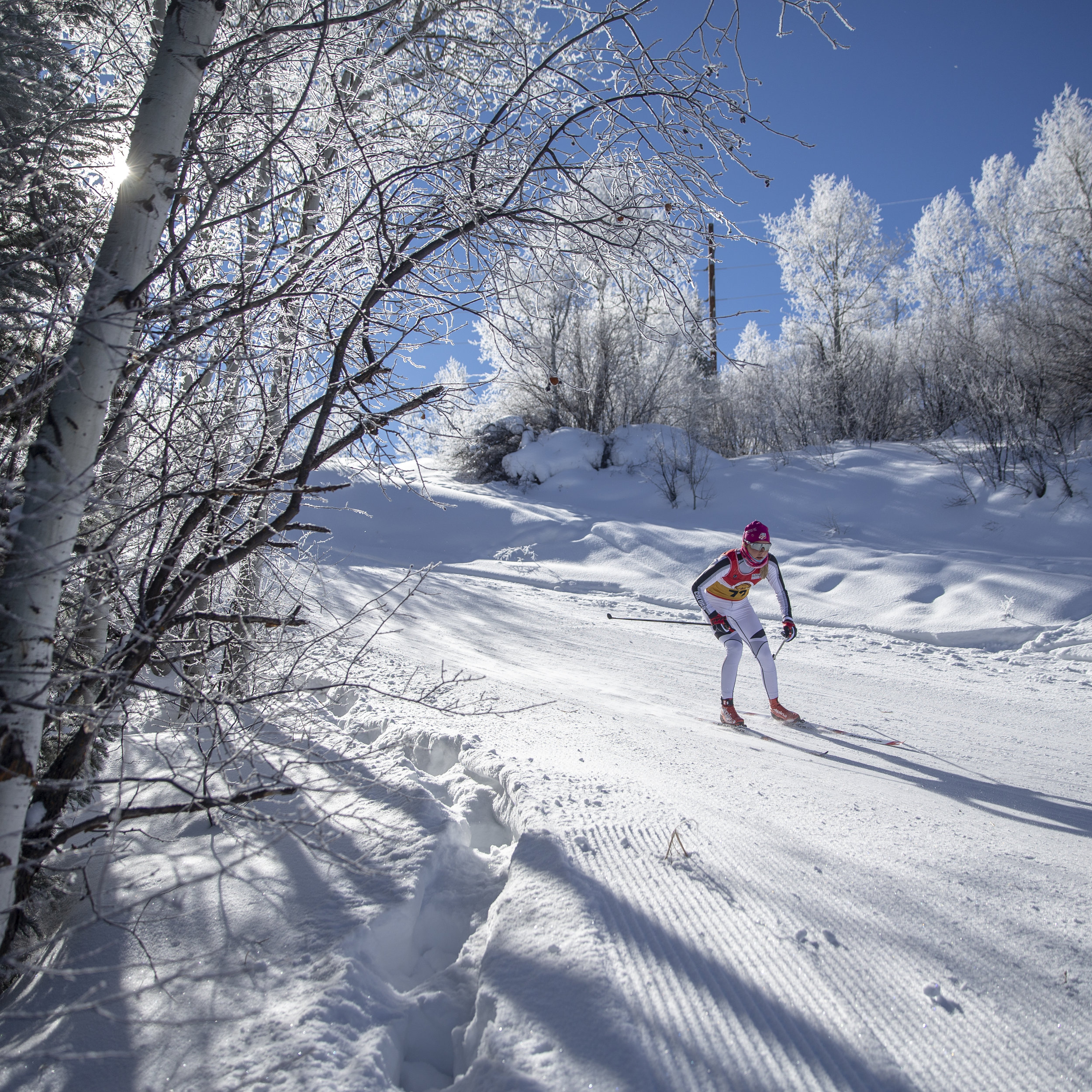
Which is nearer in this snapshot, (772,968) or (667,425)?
(772,968)

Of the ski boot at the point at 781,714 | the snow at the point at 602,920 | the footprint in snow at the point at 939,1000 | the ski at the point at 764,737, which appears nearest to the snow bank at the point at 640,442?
the ski boot at the point at 781,714

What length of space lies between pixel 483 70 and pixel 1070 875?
148 inches

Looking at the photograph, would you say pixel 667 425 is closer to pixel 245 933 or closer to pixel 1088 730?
pixel 1088 730

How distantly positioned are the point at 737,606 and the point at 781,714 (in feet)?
3.29

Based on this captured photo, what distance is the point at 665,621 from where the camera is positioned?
28.9 ft

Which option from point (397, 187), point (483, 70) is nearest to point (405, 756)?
point (397, 187)

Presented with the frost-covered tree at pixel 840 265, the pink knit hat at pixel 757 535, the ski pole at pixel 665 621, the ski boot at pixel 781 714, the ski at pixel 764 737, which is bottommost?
the ski at pixel 764 737

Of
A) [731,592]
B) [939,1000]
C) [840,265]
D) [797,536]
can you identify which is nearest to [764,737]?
[731,592]

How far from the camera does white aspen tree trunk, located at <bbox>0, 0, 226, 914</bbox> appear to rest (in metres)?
1.66

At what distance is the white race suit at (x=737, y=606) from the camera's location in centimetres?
580

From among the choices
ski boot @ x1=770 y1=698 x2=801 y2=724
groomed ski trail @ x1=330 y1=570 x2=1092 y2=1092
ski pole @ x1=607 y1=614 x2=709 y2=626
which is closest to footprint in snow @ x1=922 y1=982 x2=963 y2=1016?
groomed ski trail @ x1=330 y1=570 x2=1092 y2=1092

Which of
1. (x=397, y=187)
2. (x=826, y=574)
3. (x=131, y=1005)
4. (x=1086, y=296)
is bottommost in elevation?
(x=131, y=1005)

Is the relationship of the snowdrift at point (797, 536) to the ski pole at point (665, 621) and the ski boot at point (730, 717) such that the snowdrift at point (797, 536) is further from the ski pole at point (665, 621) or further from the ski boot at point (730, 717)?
the ski boot at point (730, 717)

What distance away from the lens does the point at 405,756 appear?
12.4 feet
